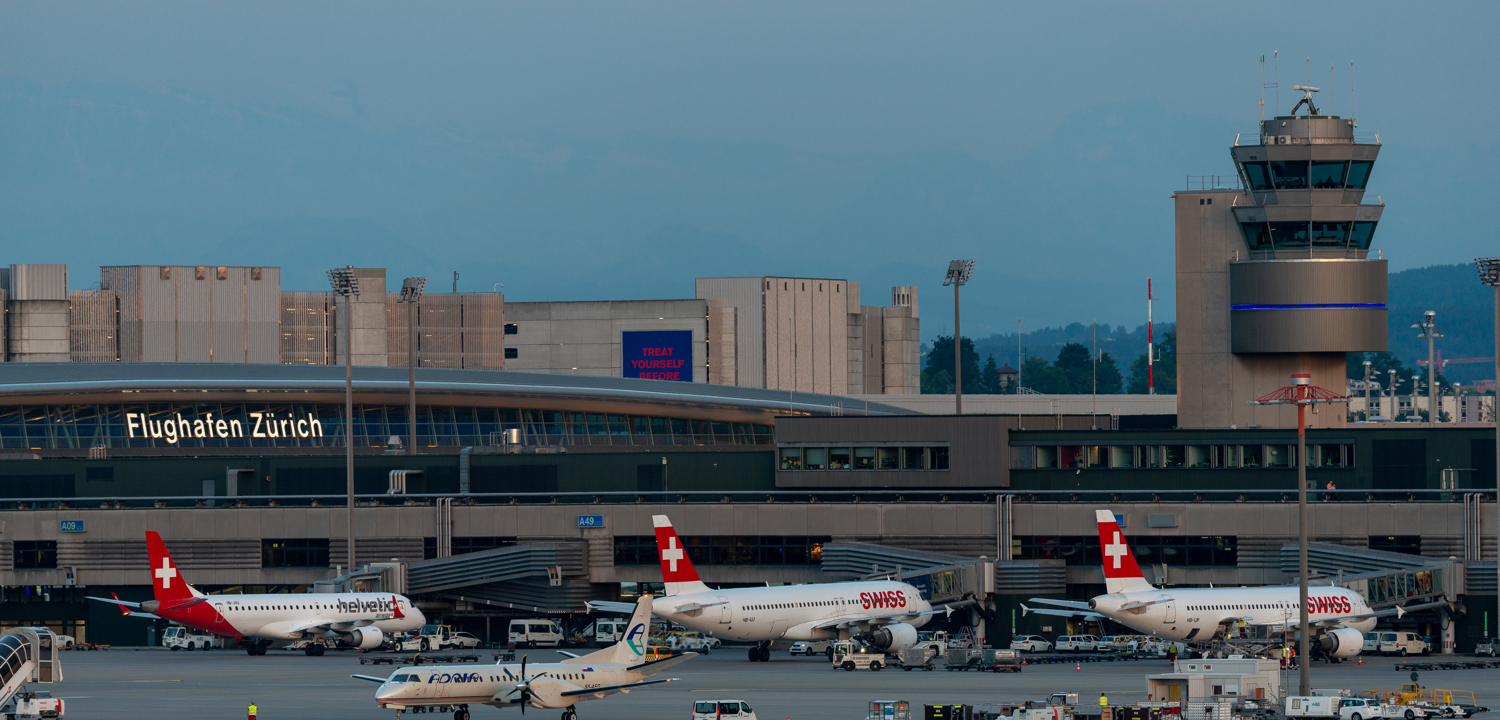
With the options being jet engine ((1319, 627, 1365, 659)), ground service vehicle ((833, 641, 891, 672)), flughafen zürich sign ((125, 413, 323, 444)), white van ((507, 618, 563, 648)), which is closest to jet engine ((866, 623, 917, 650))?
ground service vehicle ((833, 641, 891, 672))

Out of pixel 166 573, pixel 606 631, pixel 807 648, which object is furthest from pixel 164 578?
pixel 807 648

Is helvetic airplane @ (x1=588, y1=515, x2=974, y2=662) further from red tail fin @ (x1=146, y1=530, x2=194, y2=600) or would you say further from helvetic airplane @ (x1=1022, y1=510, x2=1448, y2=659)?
red tail fin @ (x1=146, y1=530, x2=194, y2=600)

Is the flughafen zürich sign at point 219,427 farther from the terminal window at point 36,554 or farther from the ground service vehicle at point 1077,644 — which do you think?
the ground service vehicle at point 1077,644

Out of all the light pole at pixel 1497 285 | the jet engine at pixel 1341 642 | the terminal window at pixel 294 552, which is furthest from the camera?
the terminal window at pixel 294 552

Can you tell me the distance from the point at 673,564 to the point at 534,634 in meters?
16.1

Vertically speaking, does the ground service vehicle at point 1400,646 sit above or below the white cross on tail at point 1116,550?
below

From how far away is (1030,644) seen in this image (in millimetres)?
86062

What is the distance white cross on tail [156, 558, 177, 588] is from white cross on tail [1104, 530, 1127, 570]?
39979 mm

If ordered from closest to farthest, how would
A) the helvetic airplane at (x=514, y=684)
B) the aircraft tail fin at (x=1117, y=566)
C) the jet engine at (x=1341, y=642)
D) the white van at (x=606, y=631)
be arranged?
the helvetic airplane at (x=514, y=684) < the aircraft tail fin at (x=1117, y=566) < the jet engine at (x=1341, y=642) < the white van at (x=606, y=631)

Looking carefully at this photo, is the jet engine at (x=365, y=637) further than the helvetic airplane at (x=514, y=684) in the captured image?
Yes

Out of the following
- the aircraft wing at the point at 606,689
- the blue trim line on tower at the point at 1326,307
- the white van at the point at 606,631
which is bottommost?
the white van at the point at 606,631

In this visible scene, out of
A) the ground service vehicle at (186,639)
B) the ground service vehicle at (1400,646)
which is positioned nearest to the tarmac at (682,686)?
the ground service vehicle at (1400,646)

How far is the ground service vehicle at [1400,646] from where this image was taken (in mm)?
83062

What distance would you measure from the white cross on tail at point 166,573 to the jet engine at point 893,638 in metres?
30.6
